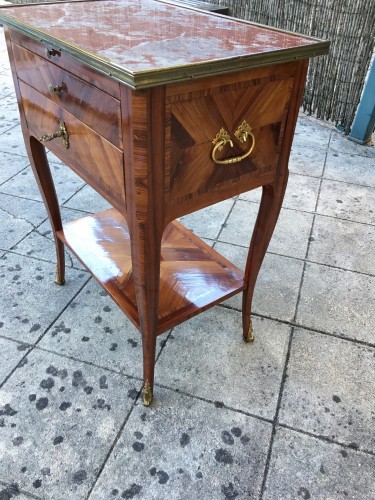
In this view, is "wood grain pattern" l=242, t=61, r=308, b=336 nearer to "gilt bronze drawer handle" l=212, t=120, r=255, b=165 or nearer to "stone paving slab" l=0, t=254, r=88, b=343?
"gilt bronze drawer handle" l=212, t=120, r=255, b=165

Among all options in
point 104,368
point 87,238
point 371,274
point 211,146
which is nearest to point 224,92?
point 211,146

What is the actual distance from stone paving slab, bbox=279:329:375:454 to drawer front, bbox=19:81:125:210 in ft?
3.11

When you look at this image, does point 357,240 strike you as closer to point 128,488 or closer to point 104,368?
point 104,368

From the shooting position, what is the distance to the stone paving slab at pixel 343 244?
2.17m

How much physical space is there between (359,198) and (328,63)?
1.39 metres

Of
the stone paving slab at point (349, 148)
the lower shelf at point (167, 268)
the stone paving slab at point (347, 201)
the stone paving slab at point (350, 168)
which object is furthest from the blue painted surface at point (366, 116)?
the lower shelf at point (167, 268)

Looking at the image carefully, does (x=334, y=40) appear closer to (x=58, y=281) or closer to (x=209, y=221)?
(x=209, y=221)

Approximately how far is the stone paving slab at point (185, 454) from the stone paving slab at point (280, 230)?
3.32ft

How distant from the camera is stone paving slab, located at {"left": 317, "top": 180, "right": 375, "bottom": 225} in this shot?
254 cm

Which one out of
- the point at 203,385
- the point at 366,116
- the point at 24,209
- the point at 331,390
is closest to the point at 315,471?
the point at 331,390

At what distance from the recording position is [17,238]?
227 cm

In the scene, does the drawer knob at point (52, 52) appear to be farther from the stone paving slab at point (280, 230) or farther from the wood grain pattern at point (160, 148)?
the stone paving slab at point (280, 230)

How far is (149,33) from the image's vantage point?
1143mm

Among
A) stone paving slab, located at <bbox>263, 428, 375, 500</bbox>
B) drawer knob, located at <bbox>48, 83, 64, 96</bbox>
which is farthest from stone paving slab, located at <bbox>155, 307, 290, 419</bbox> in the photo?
drawer knob, located at <bbox>48, 83, 64, 96</bbox>
